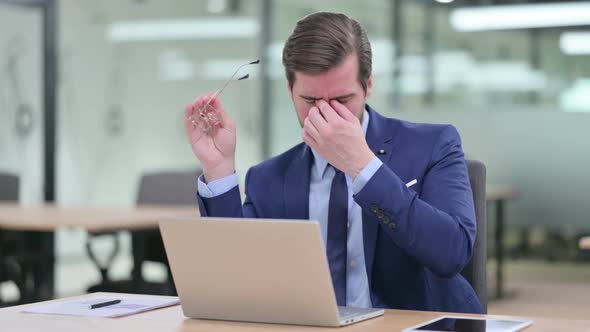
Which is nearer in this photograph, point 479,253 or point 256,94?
point 479,253

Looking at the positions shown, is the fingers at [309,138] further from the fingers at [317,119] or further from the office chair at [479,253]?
the office chair at [479,253]

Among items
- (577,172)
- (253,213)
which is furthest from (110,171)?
(253,213)

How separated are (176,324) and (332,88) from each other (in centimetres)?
60

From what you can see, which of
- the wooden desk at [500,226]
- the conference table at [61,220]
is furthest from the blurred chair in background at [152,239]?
the wooden desk at [500,226]

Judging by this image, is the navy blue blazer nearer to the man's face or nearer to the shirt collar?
the shirt collar

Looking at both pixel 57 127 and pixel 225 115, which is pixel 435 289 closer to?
pixel 225 115

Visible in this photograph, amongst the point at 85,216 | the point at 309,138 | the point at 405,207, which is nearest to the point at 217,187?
the point at 309,138

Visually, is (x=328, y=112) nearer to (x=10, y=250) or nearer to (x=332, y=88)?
(x=332, y=88)

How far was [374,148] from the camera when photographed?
2227 millimetres

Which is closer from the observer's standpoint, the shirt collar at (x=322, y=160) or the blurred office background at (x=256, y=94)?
the shirt collar at (x=322, y=160)

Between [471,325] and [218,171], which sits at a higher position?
[218,171]

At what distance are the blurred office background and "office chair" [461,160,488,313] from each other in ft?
13.3

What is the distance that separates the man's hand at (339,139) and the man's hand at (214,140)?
0.93 ft

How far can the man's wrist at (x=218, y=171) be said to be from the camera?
7.20ft
